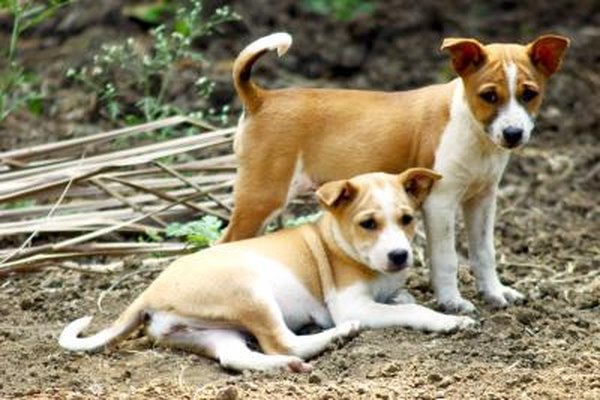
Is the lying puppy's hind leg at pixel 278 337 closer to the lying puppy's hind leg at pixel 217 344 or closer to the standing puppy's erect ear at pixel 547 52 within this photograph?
the lying puppy's hind leg at pixel 217 344

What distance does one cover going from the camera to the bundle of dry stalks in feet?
25.2

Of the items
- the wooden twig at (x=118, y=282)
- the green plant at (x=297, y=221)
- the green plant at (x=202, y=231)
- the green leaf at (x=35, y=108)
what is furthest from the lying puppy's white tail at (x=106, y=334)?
the green leaf at (x=35, y=108)

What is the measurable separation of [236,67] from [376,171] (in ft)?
2.67

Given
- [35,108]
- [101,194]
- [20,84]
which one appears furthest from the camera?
[35,108]

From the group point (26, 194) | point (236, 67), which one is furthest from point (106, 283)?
point (236, 67)

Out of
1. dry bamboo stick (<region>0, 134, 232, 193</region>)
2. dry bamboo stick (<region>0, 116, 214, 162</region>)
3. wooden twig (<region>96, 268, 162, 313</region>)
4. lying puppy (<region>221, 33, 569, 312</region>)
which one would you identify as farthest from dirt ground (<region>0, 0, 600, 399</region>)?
dry bamboo stick (<region>0, 116, 214, 162</region>)

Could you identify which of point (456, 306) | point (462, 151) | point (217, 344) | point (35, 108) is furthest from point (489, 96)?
point (35, 108)

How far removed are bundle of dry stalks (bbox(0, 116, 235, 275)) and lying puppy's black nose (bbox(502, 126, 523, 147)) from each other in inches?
76.5

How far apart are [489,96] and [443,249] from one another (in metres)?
0.76

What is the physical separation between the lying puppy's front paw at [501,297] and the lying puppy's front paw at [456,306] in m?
0.22

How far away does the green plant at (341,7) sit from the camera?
12477mm

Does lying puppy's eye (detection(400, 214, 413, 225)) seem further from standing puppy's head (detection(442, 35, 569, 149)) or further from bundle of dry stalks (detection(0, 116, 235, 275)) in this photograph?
bundle of dry stalks (detection(0, 116, 235, 275))

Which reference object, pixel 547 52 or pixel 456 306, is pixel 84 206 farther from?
pixel 547 52

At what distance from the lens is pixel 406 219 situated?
A: 21.6ft
